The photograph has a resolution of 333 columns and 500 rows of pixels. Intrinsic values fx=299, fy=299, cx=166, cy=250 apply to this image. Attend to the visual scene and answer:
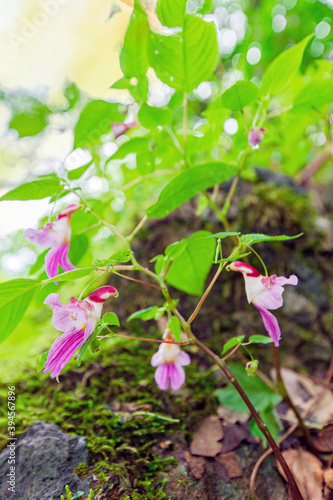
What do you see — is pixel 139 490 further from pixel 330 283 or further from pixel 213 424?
pixel 330 283

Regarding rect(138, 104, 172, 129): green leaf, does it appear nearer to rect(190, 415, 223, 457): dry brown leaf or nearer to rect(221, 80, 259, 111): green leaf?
rect(221, 80, 259, 111): green leaf

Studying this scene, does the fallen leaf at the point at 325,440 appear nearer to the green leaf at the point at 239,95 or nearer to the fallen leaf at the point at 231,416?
the fallen leaf at the point at 231,416

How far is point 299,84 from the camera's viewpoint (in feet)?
4.61

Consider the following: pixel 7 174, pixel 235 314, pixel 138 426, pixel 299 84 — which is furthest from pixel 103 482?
pixel 7 174

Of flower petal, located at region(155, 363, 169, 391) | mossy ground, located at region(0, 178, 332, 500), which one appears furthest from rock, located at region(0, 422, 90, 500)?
flower petal, located at region(155, 363, 169, 391)

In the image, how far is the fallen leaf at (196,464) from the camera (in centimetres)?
99

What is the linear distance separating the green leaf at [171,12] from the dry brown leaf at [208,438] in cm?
142

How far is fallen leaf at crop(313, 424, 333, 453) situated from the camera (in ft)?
3.38

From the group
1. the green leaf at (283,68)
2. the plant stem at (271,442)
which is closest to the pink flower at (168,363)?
the plant stem at (271,442)

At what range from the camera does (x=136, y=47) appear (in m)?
0.94

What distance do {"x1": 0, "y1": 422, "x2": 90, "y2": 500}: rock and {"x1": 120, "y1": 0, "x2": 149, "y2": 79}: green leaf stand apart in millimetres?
1217

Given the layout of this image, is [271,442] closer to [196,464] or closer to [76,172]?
[196,464]

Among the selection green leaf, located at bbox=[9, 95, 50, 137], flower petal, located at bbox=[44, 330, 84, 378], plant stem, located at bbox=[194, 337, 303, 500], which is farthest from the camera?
green leaf, located at bbox=[9, 95, 50, 137]

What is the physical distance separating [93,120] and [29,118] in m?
0.71
